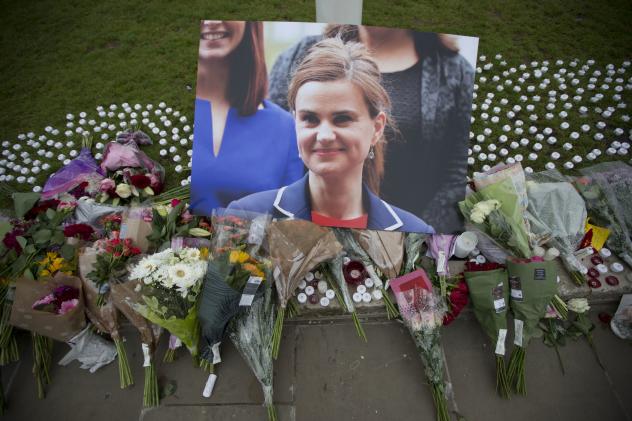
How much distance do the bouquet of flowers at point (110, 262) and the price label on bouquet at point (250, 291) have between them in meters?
0.83

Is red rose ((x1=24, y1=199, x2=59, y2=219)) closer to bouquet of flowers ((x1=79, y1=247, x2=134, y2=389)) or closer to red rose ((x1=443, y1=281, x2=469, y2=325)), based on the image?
bouquet of flowers ((x1=79, y1=247, x2=134, y2=389))

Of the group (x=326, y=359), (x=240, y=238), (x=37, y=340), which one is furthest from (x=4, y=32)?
(x=326, y=359)

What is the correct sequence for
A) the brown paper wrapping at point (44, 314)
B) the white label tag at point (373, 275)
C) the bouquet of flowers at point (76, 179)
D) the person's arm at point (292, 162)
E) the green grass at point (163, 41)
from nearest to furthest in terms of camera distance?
1. the brown paper wrapping at point (44, 314)
2. the white label tag at point (373, 275)
3. the person's arm at point (292, 162)
4. the bouquet of flowers at point (76, 179)
5. the green grass at point (163, 41)

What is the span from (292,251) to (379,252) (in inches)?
26.3

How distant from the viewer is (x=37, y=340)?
2543 mm

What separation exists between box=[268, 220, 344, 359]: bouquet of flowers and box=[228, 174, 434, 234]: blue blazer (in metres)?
0.28

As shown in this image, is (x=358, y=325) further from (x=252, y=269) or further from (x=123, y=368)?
(x=123, y=368)

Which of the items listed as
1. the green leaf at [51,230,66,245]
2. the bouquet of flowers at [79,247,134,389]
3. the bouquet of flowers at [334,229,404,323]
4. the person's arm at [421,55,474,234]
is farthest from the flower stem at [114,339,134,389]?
the person's arm at [421,55,474,234]

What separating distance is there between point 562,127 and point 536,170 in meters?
0.68

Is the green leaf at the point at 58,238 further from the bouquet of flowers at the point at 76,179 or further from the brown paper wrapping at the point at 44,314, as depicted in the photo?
Result: the bouquet of flowers at the point at 76,179

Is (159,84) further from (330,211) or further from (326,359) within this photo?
(326,359)

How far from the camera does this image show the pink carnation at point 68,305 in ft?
7.71

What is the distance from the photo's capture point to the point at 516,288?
2.40 m

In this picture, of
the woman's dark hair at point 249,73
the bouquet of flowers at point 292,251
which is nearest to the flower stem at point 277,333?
the bouquet of flowers at point 292,251
